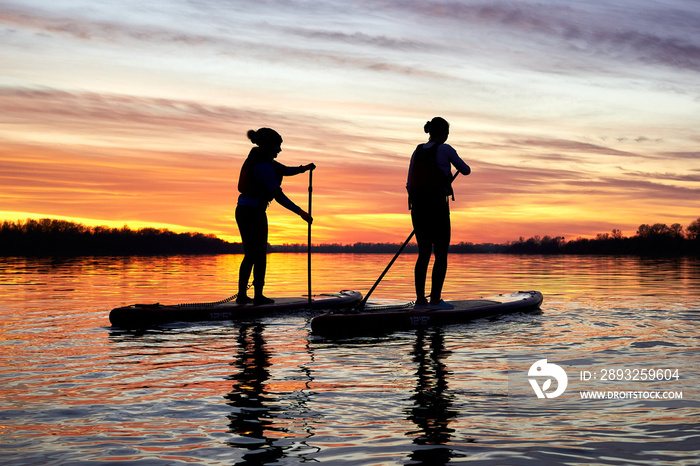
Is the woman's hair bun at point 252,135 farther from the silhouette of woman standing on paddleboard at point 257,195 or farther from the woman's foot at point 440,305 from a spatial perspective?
the woman's foot at point 440,305

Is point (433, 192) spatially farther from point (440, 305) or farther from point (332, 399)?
point (332, 399)

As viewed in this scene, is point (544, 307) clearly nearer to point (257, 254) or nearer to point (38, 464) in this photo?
point (257, 254)

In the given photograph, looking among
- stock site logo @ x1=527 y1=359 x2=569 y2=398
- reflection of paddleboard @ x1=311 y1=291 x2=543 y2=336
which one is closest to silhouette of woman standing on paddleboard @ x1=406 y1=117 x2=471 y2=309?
reflection of paddleboard @ x1=311 y1=291 x2=543 y2=336

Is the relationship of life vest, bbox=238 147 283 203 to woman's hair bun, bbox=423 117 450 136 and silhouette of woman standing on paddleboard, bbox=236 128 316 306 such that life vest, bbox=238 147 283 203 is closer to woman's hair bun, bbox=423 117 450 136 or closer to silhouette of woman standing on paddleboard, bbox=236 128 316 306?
silhouette of woman standing on paddleboard, bbox=236 128 316 306

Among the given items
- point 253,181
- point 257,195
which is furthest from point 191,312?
point 253,181

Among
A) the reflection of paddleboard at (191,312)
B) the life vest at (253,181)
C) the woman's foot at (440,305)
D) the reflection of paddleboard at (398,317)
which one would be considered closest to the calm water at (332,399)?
the reflection of paddleboard at (398,317)

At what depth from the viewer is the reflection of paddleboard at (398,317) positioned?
8.99 metres

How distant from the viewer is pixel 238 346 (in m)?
7.96

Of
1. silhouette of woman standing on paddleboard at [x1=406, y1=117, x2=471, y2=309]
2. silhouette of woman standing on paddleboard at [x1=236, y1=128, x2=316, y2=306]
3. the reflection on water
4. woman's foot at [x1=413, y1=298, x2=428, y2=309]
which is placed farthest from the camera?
silhouette of woman standing on paddleboard at [x1=236, y1=128, x2=316, y2=306]

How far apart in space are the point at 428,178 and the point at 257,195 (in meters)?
2.98

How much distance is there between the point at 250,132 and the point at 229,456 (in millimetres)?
8020

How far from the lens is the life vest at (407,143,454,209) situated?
9734 millimetres

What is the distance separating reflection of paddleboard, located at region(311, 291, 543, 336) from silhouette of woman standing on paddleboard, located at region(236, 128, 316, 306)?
7.01 ft

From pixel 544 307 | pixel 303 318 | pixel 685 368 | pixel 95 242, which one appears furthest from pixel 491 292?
pixel 95 242
